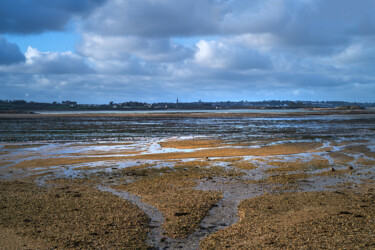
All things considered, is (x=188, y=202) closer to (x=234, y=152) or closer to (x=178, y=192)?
(x=178, y=192)

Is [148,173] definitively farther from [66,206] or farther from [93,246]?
[93,246]

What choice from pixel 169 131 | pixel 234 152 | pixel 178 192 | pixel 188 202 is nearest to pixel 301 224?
pixel 188 202

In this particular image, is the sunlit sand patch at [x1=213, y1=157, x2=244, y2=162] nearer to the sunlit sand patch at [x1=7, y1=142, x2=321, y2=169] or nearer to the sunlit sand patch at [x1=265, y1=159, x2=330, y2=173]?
the sunlit sand patch at [x1=7, y1=142, x2=321, y2=169]

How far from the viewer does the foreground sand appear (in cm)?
775

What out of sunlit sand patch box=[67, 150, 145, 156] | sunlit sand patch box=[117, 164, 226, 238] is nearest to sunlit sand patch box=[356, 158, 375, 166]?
sunlit sand patch box=[117, 164, 226, 238]

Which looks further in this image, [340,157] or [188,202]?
[340,157]

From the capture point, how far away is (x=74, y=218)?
30.0 feet

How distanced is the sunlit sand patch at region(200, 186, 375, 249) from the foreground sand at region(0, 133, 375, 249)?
27 mm

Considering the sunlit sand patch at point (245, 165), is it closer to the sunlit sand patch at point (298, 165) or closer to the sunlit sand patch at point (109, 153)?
the sunlit sand patch at point (298, 165)

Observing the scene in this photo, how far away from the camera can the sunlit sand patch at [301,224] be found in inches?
288

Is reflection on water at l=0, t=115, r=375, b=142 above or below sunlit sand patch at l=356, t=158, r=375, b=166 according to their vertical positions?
above

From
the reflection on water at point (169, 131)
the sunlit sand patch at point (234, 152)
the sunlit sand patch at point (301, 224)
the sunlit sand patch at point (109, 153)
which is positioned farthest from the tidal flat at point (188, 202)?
the reflection on water at point (169, 131)

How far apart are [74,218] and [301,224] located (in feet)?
22.9

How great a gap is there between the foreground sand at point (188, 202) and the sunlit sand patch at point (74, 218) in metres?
0.03
